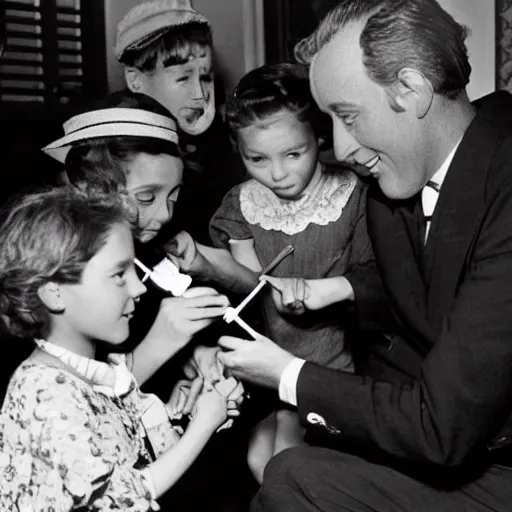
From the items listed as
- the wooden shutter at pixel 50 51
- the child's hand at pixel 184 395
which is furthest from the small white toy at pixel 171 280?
the wooden shutter at pixel 50 51

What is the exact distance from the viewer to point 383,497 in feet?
6.01

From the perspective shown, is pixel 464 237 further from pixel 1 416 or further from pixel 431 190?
pixel 1 416

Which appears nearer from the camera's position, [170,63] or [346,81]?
[346,81]

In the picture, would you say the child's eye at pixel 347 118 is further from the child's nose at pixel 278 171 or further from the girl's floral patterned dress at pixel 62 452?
the girl's floral patterned dress at pixel 62 452

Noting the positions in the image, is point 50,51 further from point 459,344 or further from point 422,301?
point 459,344

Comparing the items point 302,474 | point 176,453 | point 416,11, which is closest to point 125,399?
point 176,453

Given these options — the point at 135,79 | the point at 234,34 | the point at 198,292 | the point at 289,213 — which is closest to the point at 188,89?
the point at 135,79

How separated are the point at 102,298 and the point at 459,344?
0.77 m

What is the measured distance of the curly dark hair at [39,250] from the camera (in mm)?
1861

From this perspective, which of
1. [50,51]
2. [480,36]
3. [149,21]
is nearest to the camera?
[149,21]

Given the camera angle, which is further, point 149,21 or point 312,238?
point 149,21

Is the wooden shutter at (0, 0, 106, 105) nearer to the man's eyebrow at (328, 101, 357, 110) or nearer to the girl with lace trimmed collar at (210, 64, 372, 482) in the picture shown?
the girl with lace trimmed collar at (210, 64, 372, 482)

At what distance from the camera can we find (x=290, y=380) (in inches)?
71.1

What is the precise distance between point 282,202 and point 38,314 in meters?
0.95
